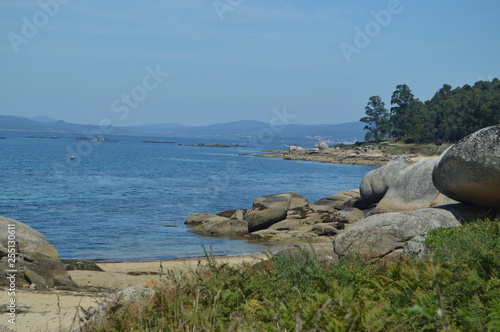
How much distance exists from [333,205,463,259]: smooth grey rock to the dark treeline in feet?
236

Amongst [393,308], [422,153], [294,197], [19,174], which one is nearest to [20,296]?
[393,308]

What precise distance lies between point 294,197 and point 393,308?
27.5 m

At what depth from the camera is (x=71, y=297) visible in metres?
12.8

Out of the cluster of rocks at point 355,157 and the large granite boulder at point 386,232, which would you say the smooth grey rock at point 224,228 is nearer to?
the large granite boulder at point 386,232

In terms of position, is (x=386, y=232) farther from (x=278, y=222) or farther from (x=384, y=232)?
(x=278, y=222)

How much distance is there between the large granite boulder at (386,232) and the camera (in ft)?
41.0

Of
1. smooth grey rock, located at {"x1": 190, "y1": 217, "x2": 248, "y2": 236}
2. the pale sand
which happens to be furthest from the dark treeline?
the pale sand

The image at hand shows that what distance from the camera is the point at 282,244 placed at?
24.2 metres

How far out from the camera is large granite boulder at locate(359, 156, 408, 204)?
25.3 meters

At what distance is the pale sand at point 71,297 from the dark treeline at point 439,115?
70499 millimetres

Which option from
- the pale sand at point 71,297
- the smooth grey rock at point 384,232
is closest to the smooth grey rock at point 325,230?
the pale sand at point 71,297

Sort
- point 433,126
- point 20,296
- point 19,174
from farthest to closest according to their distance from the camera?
point 433,126 → point 19,174 → point 20,296

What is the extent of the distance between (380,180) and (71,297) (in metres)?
16.8

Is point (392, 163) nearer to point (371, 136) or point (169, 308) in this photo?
point (169, 308)
